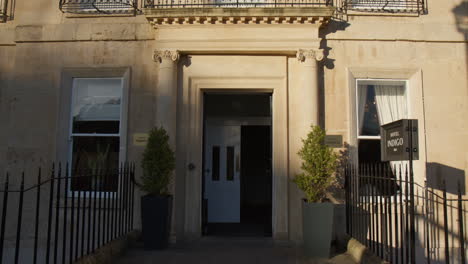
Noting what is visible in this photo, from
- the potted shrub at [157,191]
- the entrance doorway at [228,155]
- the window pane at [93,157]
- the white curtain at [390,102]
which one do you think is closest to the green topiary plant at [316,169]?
the white curtain at [390,102]

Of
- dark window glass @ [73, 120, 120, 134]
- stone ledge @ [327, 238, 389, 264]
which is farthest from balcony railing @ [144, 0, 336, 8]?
stone ledge @ [327, 238, 389, 264]

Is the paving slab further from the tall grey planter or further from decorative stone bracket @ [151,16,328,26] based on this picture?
decorative stone bracket @ [151,16,328,26]

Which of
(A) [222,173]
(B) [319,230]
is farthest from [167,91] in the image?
(B) [319,230]

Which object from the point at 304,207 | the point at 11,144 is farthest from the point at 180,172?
the point at 11,144

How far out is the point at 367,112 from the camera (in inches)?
274

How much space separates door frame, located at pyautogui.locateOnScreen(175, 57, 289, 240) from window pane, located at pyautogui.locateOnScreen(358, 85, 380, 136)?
58.5 inches

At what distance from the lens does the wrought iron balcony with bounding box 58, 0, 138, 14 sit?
7.14 metres

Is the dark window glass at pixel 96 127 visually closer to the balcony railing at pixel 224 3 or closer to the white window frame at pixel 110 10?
the white window frame at pixel 110 10

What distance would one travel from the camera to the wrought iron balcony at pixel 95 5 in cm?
714

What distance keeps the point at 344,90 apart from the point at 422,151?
178cm

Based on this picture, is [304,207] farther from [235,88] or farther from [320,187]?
[235,88]

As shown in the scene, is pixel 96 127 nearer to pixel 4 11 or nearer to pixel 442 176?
pixel 4 11

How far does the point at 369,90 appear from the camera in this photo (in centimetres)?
700

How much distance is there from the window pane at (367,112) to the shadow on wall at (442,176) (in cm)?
112
